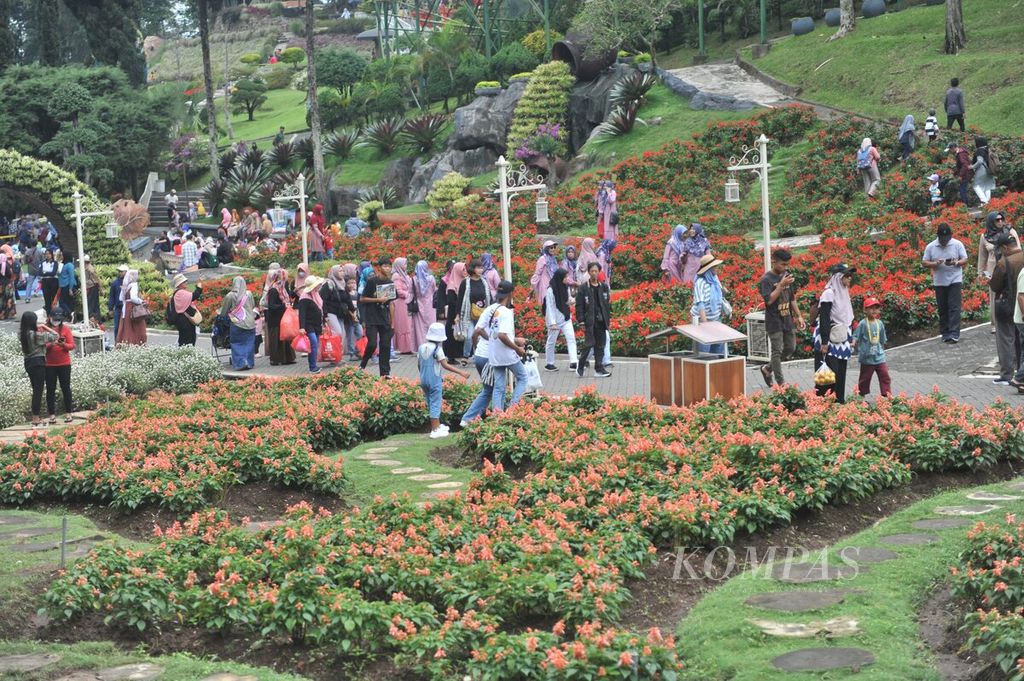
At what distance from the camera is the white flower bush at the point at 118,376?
16297mm

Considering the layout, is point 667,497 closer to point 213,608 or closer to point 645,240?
point 213,608

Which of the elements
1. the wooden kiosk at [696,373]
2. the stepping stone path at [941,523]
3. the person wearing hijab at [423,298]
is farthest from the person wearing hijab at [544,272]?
the stepping stone path at [941,523]

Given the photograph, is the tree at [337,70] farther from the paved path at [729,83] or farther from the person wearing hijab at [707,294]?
the person wearing hijab at [707,294]

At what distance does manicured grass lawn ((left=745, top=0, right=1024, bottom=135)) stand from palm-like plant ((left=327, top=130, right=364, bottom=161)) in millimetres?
13170

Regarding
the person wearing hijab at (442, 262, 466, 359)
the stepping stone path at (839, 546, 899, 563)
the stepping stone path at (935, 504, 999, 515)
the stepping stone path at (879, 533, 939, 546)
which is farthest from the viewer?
the person wearing hijab at (442, 262, 466, 359)

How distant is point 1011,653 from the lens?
6.40 m

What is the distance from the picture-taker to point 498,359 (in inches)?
521

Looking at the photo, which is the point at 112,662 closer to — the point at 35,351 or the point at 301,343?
the point at 35,351

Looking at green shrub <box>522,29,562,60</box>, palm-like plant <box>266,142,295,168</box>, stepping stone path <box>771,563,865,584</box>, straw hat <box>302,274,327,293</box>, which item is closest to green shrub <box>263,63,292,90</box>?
palm-like plant <box>266,142,295,168</box>

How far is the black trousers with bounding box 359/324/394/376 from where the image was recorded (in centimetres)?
1733

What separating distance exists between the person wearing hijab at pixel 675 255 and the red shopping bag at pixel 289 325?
16.8ft

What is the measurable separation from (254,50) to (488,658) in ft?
282

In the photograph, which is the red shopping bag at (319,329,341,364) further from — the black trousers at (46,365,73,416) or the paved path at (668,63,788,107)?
the paved path at (668,63,788,107)

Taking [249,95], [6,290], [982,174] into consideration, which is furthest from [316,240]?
[249,95]
